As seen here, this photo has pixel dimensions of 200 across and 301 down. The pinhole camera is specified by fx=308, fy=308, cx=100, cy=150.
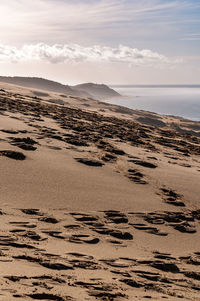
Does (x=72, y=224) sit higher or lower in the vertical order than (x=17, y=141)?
lower

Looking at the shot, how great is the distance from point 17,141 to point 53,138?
2.31 m

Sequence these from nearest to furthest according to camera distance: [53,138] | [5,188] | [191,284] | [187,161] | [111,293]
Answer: [111,293] → [191,284] → [5,188] → [53,138] → [187,161]

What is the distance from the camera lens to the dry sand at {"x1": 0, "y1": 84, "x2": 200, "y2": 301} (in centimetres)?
476

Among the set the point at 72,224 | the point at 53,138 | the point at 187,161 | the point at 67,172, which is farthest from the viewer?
the point at 187,161

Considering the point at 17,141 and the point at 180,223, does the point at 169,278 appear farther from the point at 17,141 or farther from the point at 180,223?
the point at 17,141

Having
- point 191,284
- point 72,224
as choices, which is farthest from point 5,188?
point 191,284

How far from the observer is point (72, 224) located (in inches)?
280

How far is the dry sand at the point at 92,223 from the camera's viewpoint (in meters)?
4.76

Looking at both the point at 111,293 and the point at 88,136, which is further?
the point at 88,136

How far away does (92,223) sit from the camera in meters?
7.35

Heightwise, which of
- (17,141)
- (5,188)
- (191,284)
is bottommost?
(191,284)

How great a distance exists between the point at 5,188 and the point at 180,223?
15.4ft

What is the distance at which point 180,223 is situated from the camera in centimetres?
813

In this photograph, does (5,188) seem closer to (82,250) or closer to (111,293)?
(82,250)
